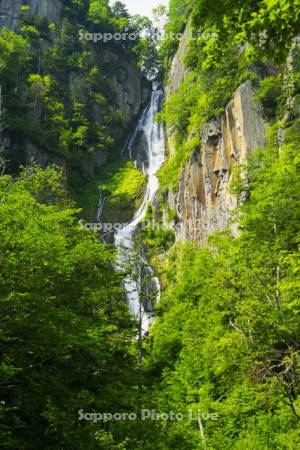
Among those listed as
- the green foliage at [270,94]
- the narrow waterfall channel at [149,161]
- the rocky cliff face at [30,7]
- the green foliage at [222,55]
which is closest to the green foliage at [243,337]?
the green foliage at [222,55]

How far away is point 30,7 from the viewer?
61.5 meters

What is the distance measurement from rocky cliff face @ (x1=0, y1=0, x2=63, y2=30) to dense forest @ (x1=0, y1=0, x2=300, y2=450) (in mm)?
14740

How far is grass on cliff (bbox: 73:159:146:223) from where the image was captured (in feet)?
154

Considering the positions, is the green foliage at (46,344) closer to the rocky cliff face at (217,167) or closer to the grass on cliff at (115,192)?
the rocky cliff face at (217,167)

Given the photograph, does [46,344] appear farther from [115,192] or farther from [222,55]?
[115,192]

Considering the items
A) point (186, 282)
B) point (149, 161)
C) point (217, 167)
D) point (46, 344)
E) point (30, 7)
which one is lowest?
point (46, 344)

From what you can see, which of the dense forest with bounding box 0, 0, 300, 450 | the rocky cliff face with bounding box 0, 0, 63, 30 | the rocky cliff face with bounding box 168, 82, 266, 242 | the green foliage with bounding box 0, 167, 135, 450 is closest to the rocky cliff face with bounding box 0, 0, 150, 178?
the rocky cliff face with bounding box 0, 0, 63, 30

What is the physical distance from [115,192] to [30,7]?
3324 centimetres

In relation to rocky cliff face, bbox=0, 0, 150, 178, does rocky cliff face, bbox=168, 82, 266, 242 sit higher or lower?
lower

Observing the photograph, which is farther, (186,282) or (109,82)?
(109,82)

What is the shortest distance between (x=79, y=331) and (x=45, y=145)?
3591cm

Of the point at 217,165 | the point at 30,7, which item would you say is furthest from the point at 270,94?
the point at 30,7

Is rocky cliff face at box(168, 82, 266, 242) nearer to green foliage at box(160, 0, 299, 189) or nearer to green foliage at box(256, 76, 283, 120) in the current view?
green foliage at box(256, 76, 283, 120)

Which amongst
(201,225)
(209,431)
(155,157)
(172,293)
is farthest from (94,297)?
(155,157)
